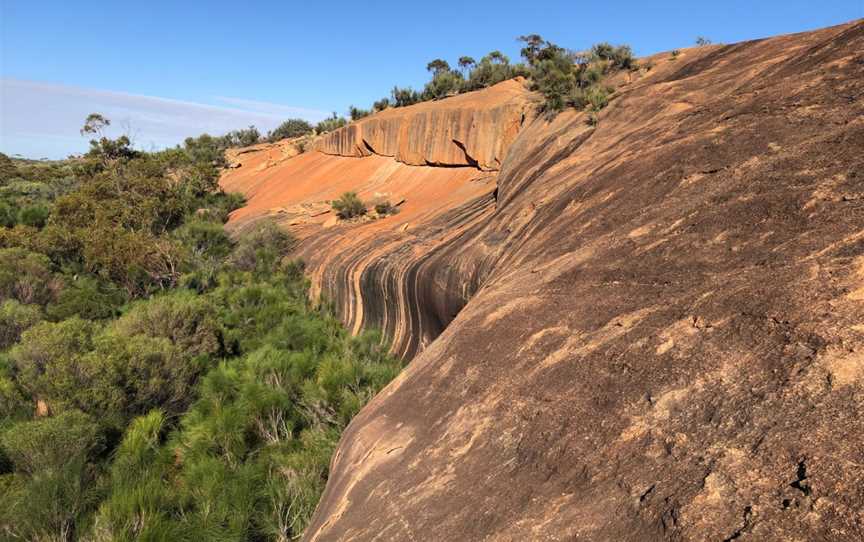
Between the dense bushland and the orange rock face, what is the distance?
625cm

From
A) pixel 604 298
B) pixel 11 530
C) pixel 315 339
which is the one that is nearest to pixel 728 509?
pixel 604 298

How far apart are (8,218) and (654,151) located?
25517mm

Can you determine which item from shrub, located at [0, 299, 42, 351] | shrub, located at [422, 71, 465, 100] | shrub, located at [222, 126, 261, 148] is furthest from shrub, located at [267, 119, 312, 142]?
shrub, located at [0, 299, 42, 351]

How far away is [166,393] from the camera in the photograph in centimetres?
788

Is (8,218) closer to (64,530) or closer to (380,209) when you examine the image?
(380,209)

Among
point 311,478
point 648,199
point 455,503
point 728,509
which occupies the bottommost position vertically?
point 311,478

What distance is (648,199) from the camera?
4.82 meters

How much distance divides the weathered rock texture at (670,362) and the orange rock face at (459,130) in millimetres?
7957

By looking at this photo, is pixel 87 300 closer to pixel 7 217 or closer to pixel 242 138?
pixel 7 217

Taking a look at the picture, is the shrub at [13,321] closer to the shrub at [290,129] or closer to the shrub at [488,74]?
the shrub at [488,74]

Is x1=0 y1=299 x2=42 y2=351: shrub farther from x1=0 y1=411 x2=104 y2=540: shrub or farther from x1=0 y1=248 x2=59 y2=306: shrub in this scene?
x1=0 y1=411 x2=104 y2=540: shrub

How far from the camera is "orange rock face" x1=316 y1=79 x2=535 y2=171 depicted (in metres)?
14.1

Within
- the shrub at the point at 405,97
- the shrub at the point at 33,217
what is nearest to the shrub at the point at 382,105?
the shrub at the point at 405,97

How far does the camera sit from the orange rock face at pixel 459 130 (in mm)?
14125
